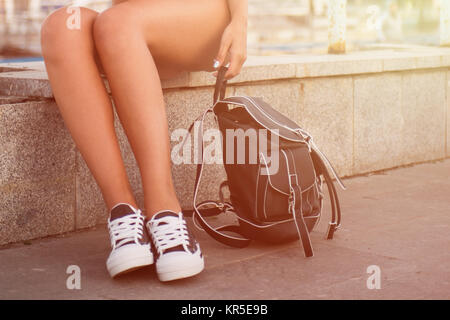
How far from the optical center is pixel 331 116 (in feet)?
15.5

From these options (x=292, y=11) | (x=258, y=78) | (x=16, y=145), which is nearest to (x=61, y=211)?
(x=16, y=145)

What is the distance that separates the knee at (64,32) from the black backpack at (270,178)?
0.59m

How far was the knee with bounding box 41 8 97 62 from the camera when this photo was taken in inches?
110

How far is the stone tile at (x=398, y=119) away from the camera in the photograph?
4.90 meters

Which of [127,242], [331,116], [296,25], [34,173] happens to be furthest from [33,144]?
[296,25]

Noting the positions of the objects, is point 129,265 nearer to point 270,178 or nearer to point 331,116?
point 270,178

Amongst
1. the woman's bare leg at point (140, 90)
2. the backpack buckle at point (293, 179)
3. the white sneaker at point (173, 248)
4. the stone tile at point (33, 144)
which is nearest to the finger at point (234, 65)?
the woman's bare leg at point (140, 90)

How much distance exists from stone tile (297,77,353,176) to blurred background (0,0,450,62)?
28.2 ft

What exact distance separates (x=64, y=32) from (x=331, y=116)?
7.45 ft

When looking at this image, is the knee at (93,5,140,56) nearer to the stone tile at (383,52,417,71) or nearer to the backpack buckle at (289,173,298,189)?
the backpack buckle at (289,173,298,189)

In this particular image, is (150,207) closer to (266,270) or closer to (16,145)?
(266,270)

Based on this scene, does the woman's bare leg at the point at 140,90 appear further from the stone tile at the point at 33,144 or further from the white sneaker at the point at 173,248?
the stone tile at the point at 33,144

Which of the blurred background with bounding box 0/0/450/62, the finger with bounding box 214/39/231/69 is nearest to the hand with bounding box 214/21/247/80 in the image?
the finger with bounding box 214/39/231/69

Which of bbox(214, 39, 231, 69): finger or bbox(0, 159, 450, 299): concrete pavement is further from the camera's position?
bbox(214, 39, 231, 69): finger
